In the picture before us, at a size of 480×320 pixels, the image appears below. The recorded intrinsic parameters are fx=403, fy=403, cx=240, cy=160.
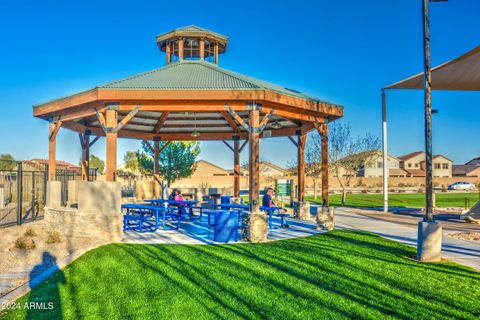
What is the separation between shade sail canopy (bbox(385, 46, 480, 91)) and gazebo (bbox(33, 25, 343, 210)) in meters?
4.87

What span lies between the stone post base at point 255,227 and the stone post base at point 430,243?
12.2ft

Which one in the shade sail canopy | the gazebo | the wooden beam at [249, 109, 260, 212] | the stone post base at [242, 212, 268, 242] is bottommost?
the stone post base at [242, 212, 268, 242]

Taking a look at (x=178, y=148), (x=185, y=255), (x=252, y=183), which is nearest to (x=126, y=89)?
(x=252, y=183)

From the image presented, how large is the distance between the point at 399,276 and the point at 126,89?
8075 millimetres

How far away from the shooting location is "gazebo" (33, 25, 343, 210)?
10.9 meters

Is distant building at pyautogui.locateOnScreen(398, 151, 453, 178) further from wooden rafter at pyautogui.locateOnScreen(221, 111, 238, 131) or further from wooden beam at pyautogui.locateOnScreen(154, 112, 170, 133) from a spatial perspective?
wooden beam at pyautogui.locateOnScreen(154, 112, 170, 133)

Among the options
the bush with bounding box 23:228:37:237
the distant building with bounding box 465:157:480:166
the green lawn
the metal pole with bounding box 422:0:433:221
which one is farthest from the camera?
the distant building with bounding box 465:157:480:166

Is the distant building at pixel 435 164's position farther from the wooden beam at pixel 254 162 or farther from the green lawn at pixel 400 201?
the wooden beam at pixel 254 162

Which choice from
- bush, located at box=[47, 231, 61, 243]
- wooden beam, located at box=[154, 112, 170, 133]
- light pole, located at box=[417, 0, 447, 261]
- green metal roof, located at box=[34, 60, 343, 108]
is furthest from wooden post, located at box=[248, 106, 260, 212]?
wooden beam, located at box=[154, 112, 170, 133]

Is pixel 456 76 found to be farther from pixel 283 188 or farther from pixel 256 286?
pixel 256 286

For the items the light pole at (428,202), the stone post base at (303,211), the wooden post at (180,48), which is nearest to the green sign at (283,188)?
the stone post base at (303,211)

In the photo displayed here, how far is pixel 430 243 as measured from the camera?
7.99 m

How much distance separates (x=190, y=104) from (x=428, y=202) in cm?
657

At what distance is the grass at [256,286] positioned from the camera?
195 inches
